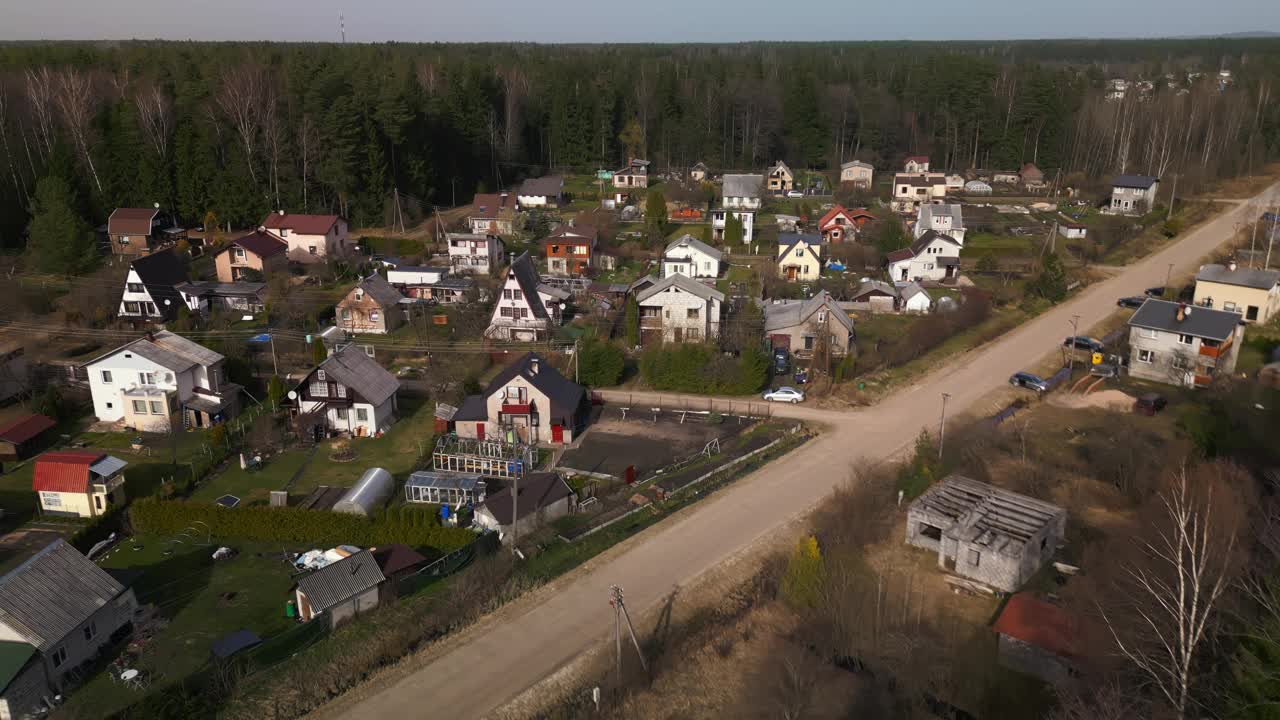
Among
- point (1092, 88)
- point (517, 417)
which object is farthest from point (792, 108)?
point (517, 417)

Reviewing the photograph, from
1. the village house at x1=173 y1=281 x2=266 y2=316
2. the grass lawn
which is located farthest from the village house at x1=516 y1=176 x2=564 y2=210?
the grass lawn

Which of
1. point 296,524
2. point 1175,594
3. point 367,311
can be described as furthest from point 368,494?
point 1175,594

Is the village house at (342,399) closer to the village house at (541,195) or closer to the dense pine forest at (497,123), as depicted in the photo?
the dense pine forest at (497,123)

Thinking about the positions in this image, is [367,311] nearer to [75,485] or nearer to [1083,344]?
[75,485]

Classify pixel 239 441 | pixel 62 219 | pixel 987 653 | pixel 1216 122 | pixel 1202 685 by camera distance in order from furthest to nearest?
1. pixel 1216 122
2. pixel 62 219
3. pixel 239 441
4. pixel 987 653
5. pixel 1202 685

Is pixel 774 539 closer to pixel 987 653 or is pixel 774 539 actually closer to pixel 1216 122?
pixel 987 653

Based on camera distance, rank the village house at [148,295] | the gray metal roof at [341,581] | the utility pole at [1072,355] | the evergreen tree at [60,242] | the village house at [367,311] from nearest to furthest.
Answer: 1. the gray metal roof at [341,581]
2. the utility pole at [1072,355]
3. the village house at [367,311]
4. the village house at [148,295]
5. the evergreen tree at [60,242]

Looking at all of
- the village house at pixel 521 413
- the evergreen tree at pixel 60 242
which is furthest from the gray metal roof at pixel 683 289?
the evergreen tree at pixel 60 242
